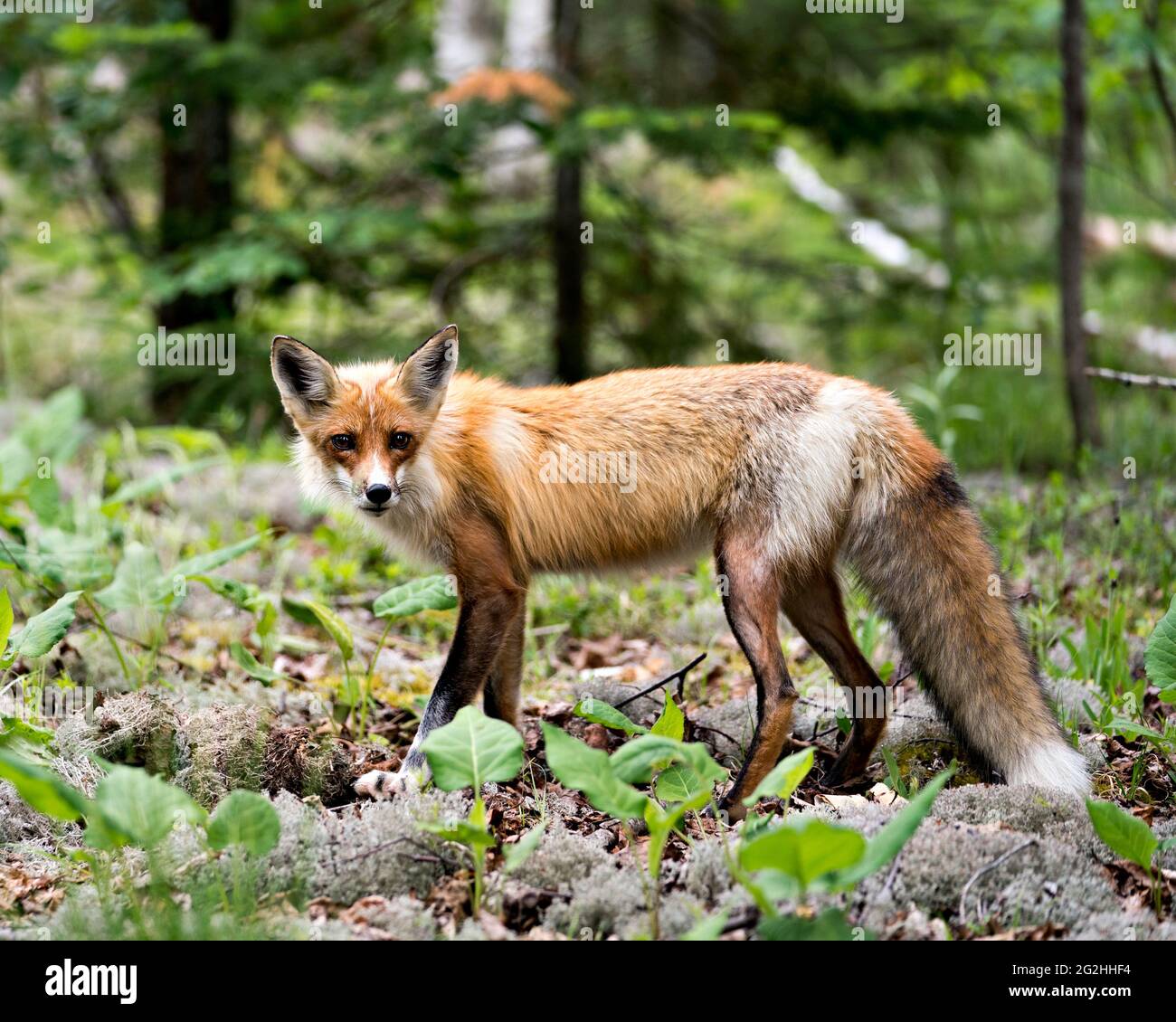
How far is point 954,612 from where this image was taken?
348 cm

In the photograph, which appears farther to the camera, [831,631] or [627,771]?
[831,631]

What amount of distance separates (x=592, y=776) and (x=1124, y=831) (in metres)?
1.41

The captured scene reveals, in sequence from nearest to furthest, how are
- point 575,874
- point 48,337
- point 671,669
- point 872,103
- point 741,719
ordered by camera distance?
point 575,874, point 741,719, point 671,669, point 872,103, point 48,337

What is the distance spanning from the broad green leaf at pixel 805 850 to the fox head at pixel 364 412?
1.83m

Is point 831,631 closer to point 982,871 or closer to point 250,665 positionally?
point 982,871

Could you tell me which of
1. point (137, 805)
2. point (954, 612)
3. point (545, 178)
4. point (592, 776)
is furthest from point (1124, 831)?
point (545, 178)

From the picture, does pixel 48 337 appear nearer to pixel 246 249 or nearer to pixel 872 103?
pixel 246 249

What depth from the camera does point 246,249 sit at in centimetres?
729

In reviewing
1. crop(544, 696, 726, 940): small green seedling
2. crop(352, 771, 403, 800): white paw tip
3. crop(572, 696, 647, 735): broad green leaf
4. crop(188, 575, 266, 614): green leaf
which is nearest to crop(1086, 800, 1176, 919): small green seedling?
crop(544, 696, 726, 940): small green seedling

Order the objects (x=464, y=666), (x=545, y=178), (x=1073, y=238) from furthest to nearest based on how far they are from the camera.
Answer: (x=545, y=178) < (x=1073, y=238) < (x=464, y=666)

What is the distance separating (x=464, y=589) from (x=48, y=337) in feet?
33.6

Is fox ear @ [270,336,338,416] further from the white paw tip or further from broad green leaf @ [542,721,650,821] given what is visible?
broad green leaf @ [542,721,650,821]

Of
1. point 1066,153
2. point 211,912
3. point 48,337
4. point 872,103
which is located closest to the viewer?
point 211,912

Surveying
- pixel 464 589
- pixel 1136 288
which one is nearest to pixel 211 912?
pixel 464 589
